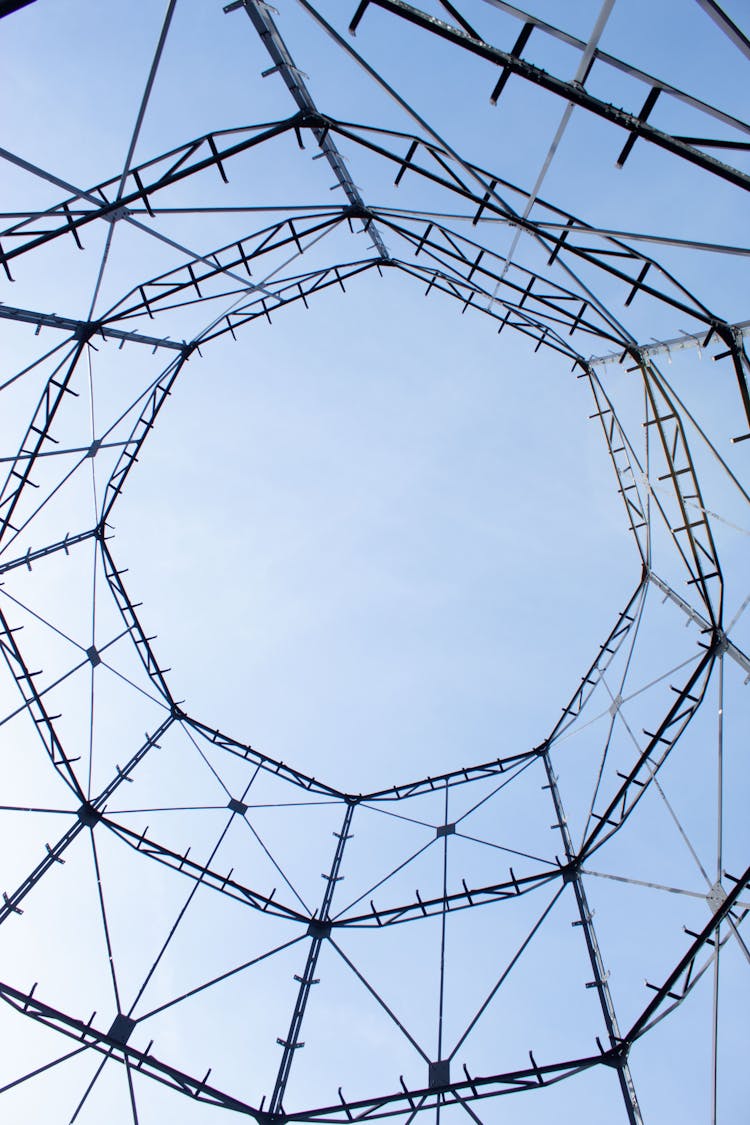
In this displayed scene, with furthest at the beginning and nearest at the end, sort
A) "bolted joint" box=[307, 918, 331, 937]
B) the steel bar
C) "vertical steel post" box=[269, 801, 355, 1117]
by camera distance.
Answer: "bolted joint" box=[307, 918, 331, 937]
"vertical steel post" box=[269, 801, 355, 1117]
the steel bar

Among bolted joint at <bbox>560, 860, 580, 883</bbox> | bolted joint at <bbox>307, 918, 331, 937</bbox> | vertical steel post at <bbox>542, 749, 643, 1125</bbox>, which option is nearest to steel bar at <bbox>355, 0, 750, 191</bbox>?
vertical steel post at <bbox>542, 749, 643, 1125</bbox>

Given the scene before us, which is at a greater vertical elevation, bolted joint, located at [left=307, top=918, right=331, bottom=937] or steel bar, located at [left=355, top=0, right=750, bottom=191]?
steel bar, located at [left=355, top=0, right=750, bottom=191]

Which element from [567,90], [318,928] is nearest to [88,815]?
[318,928]

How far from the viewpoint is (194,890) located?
16.8 m

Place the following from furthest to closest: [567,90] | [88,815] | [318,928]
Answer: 1. [318,928]
2. [88,815]
3. [567,90]

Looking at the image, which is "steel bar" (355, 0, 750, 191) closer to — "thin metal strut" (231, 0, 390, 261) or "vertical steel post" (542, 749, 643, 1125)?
"thin metal strut" (231, 0, 390, 261)

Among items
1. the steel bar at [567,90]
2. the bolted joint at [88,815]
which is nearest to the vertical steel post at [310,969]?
the bolted joint at [88,815]

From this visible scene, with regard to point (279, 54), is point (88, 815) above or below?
below

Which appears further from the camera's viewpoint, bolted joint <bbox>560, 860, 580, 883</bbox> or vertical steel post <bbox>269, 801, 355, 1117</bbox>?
bolted joint <bbox>560, 860, 580, 883</bbox>

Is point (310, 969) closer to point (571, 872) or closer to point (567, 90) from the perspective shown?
point (571, 872)

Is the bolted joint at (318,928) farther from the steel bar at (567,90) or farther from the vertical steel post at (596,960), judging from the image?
the steel bar at (567,90)

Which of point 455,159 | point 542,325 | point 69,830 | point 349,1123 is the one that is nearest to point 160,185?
point 455,159

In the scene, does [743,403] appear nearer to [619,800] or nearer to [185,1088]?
[619,800]

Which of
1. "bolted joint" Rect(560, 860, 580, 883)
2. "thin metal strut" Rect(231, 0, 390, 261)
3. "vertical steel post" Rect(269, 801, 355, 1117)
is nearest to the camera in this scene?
"thin metal strut" Rect(231, 0, 390, 261)
